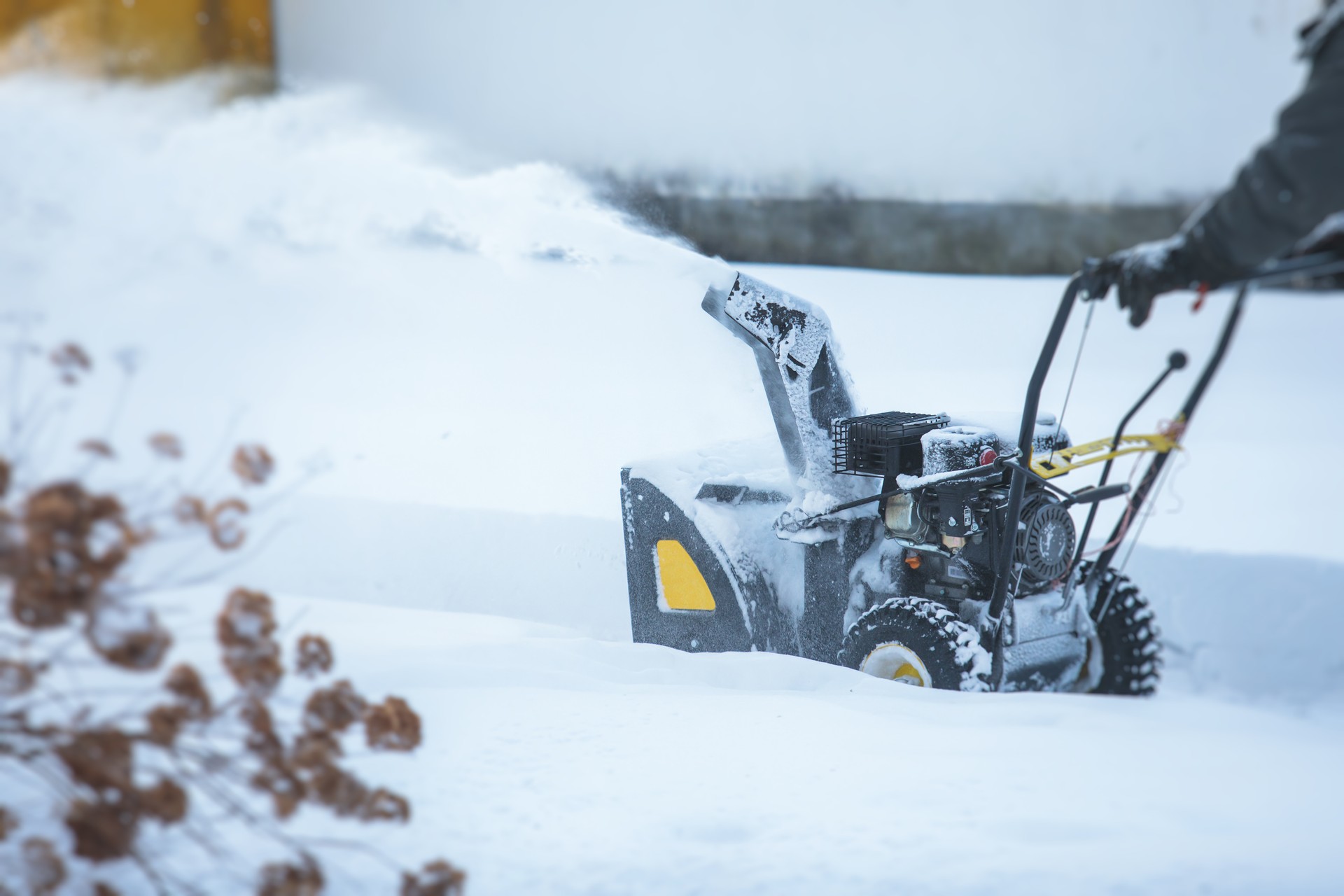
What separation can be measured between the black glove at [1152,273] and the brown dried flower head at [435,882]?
1567 mm

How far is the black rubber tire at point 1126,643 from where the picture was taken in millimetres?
2631

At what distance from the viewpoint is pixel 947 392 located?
527 centimetres

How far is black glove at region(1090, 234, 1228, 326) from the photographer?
6.06 feet

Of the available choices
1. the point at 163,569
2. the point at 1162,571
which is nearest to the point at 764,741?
the point at 163,569

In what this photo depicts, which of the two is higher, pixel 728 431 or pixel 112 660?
pixel 112 660

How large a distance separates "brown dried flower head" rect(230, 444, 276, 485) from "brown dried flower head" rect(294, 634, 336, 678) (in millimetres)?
248

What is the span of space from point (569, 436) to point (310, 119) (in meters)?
2.24

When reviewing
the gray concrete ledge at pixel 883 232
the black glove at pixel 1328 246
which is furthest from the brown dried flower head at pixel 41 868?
the gray concrete ledge at pixel 883 232

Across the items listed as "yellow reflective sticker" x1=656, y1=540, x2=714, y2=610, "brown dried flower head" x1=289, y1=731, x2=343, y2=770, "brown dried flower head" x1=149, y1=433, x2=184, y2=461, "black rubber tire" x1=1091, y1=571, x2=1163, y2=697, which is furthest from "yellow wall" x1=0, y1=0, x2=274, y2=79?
"black rubber tire" x1=1091, y1=571, x2=1163, y2=697

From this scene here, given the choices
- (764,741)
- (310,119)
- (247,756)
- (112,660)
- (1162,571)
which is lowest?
(1162,571)

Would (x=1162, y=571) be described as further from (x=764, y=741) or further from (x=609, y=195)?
(x=609, y=195)

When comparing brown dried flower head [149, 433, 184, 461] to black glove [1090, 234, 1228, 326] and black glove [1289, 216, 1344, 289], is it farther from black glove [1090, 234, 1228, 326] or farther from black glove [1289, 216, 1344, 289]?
black glove [1289, 216, 1344, 289]

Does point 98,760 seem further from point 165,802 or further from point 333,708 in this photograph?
point 333,708

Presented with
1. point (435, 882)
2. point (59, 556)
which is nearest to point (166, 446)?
point (59, 556)
